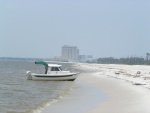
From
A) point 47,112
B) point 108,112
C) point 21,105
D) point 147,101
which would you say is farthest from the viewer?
point 21,105

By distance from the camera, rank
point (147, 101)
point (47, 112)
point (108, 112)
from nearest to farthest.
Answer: point (108, 112), point (47, 112), point (147, 101)

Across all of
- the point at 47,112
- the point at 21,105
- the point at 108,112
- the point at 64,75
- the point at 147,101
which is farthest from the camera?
the point at 64,75

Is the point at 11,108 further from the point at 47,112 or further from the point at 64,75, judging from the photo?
the point at 64,75

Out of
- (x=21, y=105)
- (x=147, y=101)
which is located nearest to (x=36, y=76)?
(x=21, y=105)

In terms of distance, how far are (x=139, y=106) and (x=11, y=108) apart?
8047 millimetres

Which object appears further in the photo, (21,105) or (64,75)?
(64,75)

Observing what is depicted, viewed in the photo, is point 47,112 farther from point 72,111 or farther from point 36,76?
point 36,76

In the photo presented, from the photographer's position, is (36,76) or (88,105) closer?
(88,105)

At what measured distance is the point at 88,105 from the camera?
21.1m

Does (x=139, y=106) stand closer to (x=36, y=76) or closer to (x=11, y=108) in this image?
(x=11, y=108)

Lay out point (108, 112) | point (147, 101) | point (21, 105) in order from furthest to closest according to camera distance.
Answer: point (21, 105)
point (147, 101)
point (108, 112)

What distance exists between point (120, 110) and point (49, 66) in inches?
1167

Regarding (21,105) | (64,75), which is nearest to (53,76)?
(64,75)

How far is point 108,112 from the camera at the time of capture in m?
17.6
